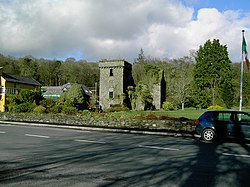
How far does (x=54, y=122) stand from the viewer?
26.7m

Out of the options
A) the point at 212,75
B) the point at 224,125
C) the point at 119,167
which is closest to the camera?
the point at 119,167

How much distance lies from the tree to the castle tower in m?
17.5

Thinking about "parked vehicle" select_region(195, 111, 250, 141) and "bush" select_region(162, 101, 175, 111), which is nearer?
"parked vehicle" select_region(195, 111, 250, 141)

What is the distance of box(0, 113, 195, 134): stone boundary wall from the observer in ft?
66.1

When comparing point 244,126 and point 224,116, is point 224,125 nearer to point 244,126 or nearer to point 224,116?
point 224,116

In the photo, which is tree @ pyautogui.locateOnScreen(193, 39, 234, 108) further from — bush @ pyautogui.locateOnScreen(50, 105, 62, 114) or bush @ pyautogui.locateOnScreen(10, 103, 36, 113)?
bush @ pyautogui.locateOnScreen(10, 103, 36, 113)

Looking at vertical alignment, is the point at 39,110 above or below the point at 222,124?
above

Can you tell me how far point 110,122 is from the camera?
77.6 ft

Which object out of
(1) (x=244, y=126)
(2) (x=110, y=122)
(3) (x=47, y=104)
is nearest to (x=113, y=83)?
(3) (x=47, y=104)

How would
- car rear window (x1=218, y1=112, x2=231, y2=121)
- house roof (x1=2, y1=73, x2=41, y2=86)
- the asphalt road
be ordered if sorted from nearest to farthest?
the asphalt road < car rear window (x1=218, y1=112, x2=231, y2=121) < house roof (x1=2, y1=73, x2=41, y2=86)

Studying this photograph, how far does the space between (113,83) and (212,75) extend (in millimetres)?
23206

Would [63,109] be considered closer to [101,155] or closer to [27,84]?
[101,155]

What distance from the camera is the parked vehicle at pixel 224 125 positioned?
1454 cm

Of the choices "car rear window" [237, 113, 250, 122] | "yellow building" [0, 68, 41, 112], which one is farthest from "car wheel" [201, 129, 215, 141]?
"yellow building" [0, 68, 41, 112]
